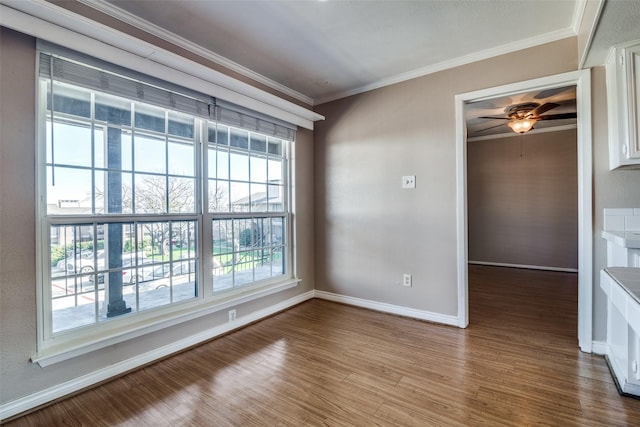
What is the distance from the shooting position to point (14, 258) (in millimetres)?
1697

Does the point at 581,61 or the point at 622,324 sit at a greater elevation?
the point at 581,61

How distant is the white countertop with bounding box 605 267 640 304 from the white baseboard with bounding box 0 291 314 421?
2.80 m

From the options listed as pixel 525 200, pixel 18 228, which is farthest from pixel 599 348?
pixel 18 228

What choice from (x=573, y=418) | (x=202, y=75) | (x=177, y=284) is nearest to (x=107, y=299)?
(x=177, y=284)

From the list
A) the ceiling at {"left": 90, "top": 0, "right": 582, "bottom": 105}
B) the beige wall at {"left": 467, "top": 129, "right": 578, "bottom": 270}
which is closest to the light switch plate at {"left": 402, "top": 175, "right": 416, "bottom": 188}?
the ceiling at {"left": 90, "top": 0, "right": 582, "bottom": 105}

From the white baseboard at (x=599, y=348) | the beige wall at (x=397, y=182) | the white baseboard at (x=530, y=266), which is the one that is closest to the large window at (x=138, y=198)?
the beige wall at (x=397, y=182)

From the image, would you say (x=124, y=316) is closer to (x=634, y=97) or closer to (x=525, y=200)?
(x=634, y=97)

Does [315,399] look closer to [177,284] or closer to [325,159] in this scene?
[177,284]

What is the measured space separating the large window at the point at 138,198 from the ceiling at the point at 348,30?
507 millimetres

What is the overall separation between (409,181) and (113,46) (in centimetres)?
277

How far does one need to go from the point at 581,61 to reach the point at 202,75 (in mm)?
2979

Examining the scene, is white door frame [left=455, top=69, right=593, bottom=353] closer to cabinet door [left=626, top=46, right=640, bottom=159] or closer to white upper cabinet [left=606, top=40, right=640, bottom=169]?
white upper cabinet [left=606, top=40, right=640, bottom=169]

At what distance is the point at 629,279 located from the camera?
115cm

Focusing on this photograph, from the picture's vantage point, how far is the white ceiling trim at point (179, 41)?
201 centimetres
